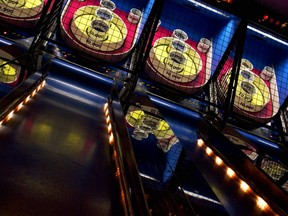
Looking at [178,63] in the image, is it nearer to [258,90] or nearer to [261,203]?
[258,90]

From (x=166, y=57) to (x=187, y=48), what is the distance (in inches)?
21.0

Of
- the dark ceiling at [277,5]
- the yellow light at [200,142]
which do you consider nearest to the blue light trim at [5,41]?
the yellow light at [200,142]

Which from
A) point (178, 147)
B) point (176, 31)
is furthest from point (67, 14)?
point (178, 147)

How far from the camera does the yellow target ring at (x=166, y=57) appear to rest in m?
4.71

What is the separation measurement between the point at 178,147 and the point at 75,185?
57.7 inches

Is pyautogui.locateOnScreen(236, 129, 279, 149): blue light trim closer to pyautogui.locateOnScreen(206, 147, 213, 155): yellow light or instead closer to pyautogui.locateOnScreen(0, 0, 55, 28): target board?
pyautogui.locateOnScreen(206, 147, 213, 155): yellow light

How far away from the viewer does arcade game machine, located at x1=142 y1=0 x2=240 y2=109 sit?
186 inches

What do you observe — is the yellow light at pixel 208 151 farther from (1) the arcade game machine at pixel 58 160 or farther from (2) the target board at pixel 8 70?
(2) the target board at pixel 8 70

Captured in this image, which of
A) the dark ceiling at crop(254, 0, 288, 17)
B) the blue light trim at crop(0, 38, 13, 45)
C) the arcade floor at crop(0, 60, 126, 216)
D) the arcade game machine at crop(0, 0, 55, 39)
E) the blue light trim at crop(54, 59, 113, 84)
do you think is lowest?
the arcade floor at crop(0, 60, 126, 216)

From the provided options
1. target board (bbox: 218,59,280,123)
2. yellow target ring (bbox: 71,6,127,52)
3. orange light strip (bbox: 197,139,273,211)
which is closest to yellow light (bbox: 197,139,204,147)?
orange light strip (bbox: 197,139,273,211)

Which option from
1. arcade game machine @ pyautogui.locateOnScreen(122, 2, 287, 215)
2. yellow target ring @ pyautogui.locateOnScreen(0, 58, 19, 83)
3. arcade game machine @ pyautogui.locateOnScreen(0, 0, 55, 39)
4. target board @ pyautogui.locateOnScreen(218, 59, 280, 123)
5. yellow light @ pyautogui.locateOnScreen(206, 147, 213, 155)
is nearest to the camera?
arcade game machine @ pyautogui.locateOnScreen(122, 2, 287, 215)

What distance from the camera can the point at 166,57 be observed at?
4.85m

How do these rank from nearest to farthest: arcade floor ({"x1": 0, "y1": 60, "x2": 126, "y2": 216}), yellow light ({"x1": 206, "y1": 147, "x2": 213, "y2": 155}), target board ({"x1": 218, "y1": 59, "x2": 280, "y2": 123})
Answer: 1. arcade floor ({"x1": 0, "y1": 60, "x2": 126, "y2": 216})
2. yellow light ({"x1": 206, "y1": 147, "x2": 213, "y2": 155})
3. target board ({"x1": 218, "y1": 59, "x2": 280, "y2": 123})

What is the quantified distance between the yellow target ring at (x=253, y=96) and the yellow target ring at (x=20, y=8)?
3059mm
